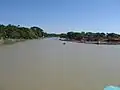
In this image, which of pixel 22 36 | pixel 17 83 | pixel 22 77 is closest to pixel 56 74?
pixel 22 77

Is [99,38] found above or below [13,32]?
below

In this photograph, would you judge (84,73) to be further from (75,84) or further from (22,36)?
(22,36)

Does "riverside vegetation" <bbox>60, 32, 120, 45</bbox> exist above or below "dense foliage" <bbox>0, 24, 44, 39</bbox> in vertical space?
below

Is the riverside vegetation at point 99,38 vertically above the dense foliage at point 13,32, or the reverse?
the dense foliage at point 13,32

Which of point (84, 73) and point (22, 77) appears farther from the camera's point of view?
point (84, 73)

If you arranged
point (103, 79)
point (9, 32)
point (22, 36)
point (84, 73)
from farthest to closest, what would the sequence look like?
point (22, 36), point (9, 32), point (84, 73), point (103, 79)

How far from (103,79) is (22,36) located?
4168cm

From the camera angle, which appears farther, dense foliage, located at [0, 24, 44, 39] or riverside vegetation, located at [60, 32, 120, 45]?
riverside vegetation, located at [60, 32, 120, 45]

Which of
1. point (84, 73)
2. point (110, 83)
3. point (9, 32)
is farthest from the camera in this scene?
point (9, 32)

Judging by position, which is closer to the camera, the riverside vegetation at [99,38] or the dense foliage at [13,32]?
the dense foliage at [13,32]

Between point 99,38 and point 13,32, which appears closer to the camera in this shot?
point 13,32

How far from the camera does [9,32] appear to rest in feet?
144

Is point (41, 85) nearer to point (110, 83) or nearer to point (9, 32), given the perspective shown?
point (110, 83)

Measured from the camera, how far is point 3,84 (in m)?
6.82
